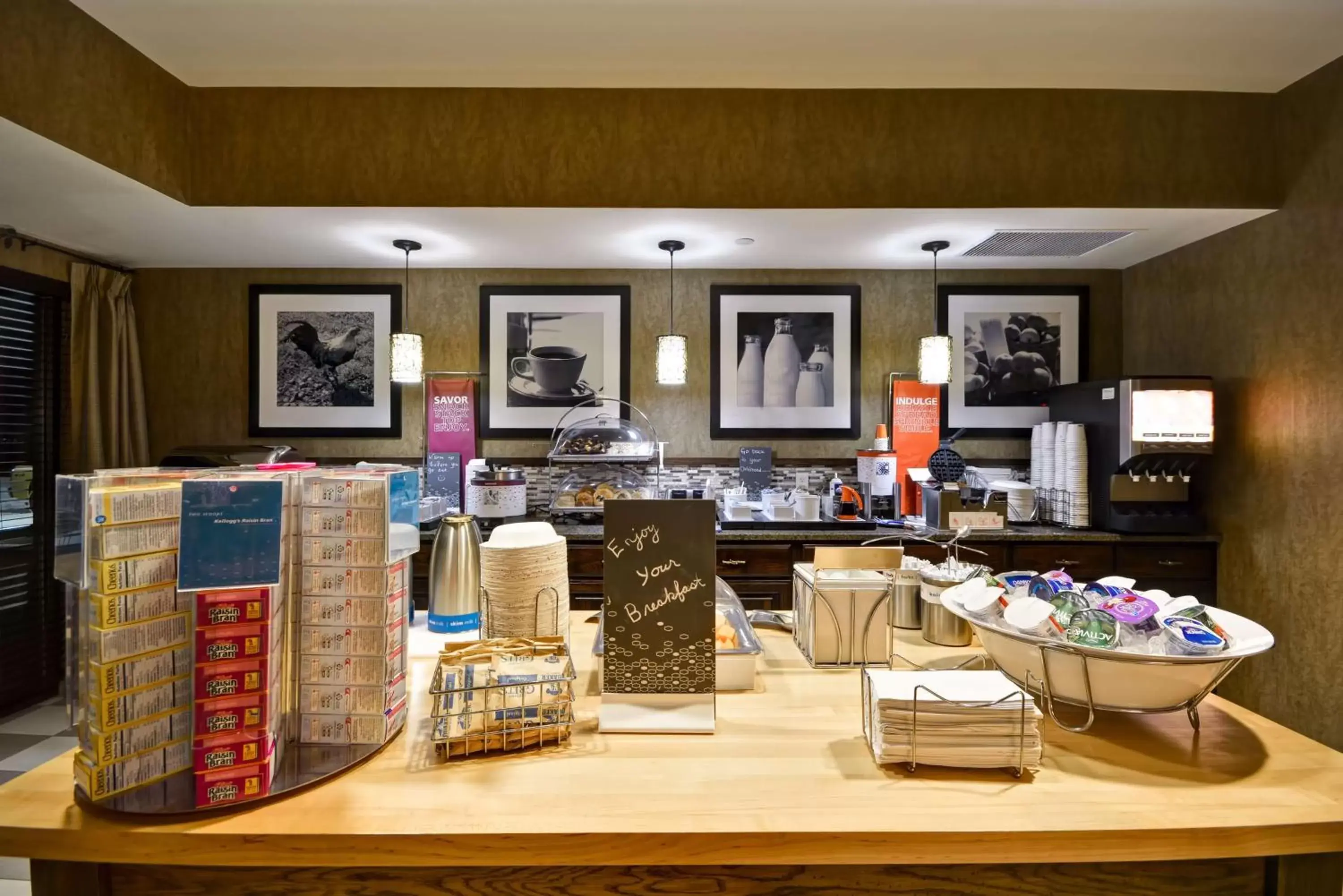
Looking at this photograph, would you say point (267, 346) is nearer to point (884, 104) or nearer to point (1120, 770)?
point (884, 104)

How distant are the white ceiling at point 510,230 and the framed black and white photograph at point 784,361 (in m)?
0.22

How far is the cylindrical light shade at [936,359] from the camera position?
10.8 ft

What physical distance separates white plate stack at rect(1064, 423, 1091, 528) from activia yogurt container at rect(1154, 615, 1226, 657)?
2.50 meters

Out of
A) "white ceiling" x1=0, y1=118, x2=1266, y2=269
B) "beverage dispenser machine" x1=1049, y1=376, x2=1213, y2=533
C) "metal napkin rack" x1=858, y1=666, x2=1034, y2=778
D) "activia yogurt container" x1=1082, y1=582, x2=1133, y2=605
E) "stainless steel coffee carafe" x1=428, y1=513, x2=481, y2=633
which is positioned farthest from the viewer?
"beverage dispenser machine" x1=1049, y1=376, x2=1213, y2=533

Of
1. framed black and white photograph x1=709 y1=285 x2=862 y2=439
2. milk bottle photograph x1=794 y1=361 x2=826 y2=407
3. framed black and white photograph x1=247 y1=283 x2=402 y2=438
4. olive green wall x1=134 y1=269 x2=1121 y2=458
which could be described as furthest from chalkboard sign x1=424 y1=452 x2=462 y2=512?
milk bottle photograph x1=794 y1=361 x2=826 y2=407

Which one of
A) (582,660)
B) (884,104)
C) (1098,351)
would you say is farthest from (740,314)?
(582,660)

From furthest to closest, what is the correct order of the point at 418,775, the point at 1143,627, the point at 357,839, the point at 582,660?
the point at 582,660
the point at 1143,627
the point at 418,775
the point at 357,839

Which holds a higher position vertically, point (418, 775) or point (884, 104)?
point (884, 104)

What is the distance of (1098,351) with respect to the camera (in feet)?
12.6

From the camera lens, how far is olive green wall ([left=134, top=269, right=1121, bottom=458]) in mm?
3764

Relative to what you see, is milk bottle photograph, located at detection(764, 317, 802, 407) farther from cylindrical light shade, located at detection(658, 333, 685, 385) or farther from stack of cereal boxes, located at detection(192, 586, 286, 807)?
stack of cereal boxes, located at detection(192, 586, 286, 807)

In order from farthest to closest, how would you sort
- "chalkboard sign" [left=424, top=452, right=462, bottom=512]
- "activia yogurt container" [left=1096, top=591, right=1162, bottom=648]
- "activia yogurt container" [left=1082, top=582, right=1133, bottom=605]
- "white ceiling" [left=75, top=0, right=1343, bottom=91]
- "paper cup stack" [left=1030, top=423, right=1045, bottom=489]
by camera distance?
"chalkboard sign" [left=424, top=452, right=462, bottom=512], "paper cup stack" [left=1030, top=423, right=1045, bottom=489], "white ceiling" [left=75, top=0, right=1343, bottom=91], "activia yogurt container" [left=1082, top=582, right=1133, bottom=605], "activia yogurt container" [left=1096, top=591, right=1162, bottom=648]

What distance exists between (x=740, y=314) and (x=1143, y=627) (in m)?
2.96

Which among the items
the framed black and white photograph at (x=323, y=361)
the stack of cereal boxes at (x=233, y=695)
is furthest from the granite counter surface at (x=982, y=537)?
the stack of cereal boxes at (x=233, y=695)
